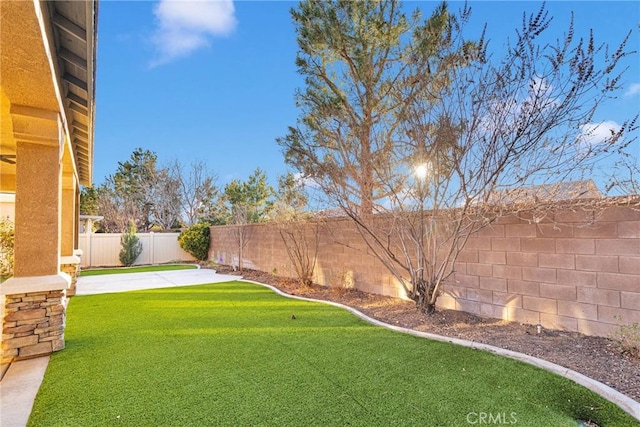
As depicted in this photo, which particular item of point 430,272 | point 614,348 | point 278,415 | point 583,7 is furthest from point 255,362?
point 583,7

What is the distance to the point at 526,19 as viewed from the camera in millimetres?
4512

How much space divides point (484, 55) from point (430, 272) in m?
3.64

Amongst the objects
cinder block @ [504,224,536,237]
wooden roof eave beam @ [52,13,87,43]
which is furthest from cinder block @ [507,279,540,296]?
wooden roof eave beam @ [52,13,87,43]

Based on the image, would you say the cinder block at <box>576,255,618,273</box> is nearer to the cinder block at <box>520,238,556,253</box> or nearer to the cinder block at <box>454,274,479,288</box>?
the cinder block at <box>520,238,556,253</box>

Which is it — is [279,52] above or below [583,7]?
above

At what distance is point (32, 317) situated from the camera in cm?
422

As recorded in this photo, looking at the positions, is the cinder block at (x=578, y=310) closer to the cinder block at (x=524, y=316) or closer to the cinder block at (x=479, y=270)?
the cinder block at (x=524, y=316)

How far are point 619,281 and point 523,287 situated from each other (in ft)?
3.90

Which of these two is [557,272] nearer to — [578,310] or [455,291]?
[578,310]

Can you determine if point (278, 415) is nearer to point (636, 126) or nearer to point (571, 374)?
point (571, 374)

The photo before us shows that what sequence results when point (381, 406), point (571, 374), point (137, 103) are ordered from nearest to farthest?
point (381, 406) < point (571, 374) < point (137, 103)

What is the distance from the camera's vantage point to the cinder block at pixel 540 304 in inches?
186

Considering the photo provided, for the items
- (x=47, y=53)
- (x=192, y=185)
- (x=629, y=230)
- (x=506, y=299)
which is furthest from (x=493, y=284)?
(x=192, y=185)

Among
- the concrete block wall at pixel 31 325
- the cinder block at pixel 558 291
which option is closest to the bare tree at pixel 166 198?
the concrete block wall at pixel 31 325
